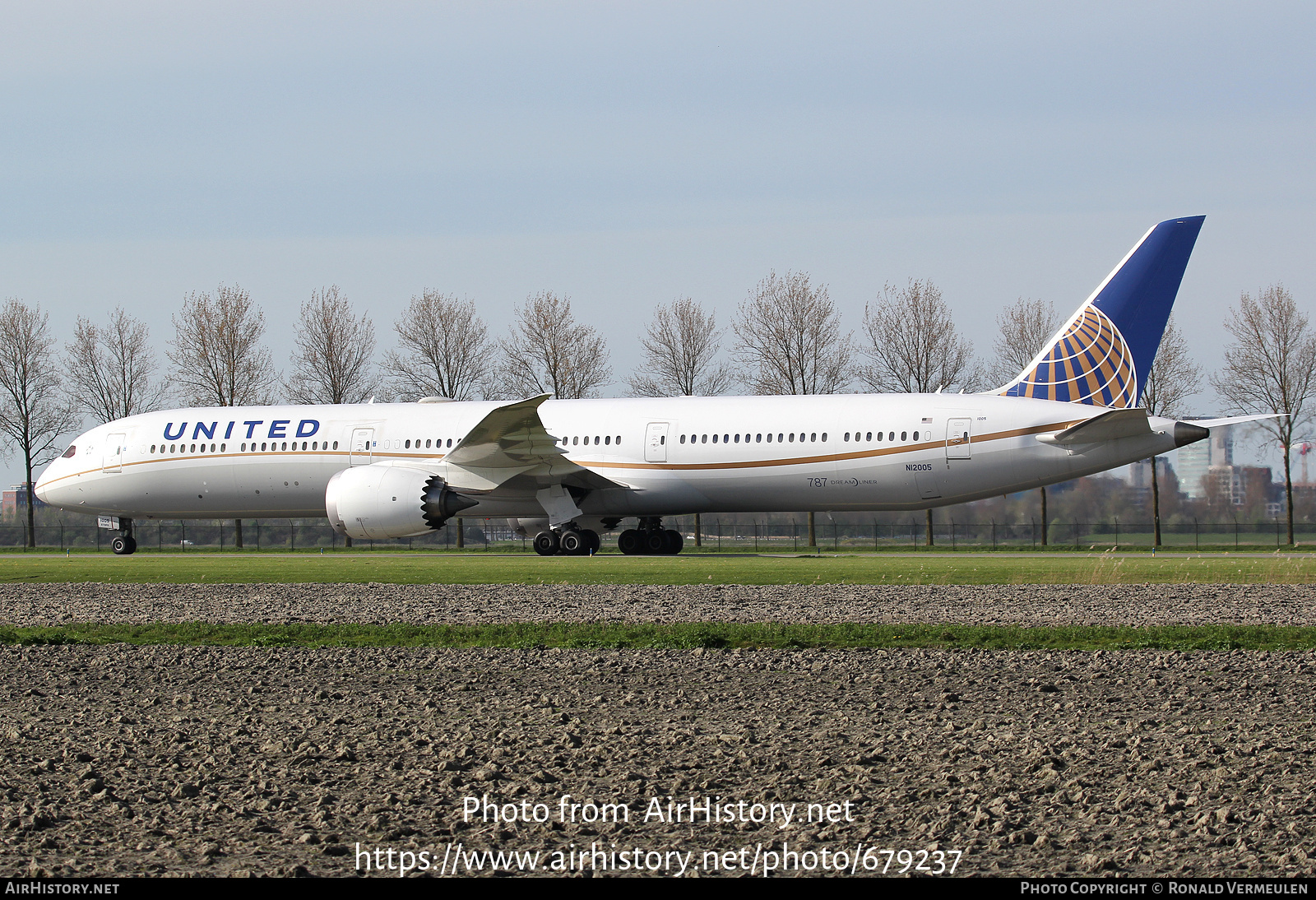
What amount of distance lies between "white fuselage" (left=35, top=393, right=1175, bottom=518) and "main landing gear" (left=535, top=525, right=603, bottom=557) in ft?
1.80

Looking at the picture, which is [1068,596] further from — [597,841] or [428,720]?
[597,841]

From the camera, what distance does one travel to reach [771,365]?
43.9 meters

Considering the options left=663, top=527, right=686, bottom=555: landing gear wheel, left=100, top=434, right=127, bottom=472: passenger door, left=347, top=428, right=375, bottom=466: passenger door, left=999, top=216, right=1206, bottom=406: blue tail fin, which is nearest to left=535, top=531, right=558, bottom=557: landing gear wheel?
left=663, top=527, right=686, bottom=555: landing gear wheel

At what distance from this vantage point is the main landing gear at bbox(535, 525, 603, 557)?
2689 centimetres

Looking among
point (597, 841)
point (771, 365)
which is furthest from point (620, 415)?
point (597, 841)

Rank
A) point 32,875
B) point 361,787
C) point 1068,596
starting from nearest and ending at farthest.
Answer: point 32,875
point 361,787
point 1068,596

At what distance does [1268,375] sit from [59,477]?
37.4 m

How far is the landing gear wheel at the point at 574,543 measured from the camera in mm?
26875

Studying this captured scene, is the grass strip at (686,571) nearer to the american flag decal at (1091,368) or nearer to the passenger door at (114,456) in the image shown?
the american flag decal at (1091,368)

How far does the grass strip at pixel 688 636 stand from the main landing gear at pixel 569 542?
14.8 metres

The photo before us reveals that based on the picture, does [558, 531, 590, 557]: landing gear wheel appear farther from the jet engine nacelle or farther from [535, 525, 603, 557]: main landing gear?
the jet engine nacelle

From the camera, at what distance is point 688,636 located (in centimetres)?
1064

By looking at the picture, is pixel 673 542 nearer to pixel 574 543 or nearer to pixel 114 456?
pixel 574 543

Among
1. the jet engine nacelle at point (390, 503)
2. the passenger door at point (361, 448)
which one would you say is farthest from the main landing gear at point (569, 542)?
the passenger door at point (361, 448)
